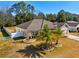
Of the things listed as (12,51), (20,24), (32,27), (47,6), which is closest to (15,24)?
(20,24)

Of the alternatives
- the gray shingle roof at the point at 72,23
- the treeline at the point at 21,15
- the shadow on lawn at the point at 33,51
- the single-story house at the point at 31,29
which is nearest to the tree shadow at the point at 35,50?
the shadow on lawn at the point at 33,51

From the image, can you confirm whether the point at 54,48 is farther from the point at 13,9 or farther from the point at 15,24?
the point at 15,24

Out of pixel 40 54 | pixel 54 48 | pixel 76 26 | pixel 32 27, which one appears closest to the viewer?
pixel 40 54

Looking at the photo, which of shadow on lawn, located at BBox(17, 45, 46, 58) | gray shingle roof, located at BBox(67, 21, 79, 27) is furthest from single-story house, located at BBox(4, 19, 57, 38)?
gray shingle roof, located at BBox(67, 21, 79, 27)

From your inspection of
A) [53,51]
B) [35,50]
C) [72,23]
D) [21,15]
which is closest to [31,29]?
[21,15]

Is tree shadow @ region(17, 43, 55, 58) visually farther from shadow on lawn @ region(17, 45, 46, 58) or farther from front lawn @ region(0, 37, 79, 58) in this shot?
front lawn @ region(0, 37, 79, 58)
